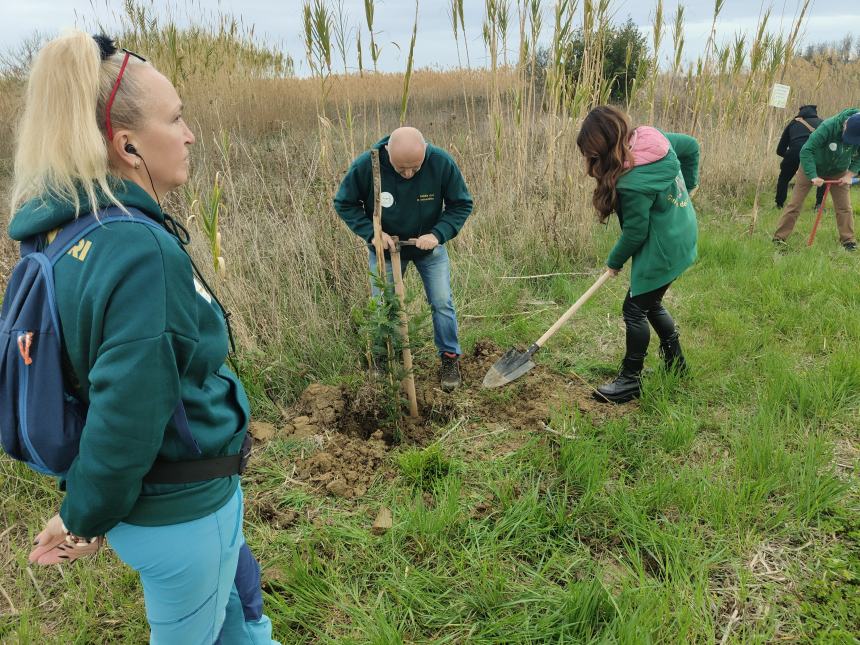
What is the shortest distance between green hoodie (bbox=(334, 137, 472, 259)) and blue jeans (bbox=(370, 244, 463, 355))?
0.12 meters

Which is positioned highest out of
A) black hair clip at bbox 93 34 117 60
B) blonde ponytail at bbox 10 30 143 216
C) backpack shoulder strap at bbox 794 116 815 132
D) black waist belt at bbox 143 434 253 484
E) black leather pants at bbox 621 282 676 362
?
black hair clip at bbox 93 34 117 60

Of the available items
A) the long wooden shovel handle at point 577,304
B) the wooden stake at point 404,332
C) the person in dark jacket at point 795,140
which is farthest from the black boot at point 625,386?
the person in dark jacket at point 795,140

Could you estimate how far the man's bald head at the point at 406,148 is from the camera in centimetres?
303

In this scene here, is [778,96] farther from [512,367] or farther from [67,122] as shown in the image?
[67,122]

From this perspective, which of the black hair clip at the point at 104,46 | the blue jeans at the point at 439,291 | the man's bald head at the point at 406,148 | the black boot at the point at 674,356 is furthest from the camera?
the blue jeans at the point at 439,291

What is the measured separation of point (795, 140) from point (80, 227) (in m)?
9.09

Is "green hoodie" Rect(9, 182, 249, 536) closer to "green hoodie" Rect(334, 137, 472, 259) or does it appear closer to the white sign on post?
"green hoodie" Rect(334, 137, 472, 259)

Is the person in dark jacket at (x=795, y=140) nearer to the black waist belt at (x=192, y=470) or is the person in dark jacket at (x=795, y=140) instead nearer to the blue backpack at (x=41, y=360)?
the black waist belt at (x=192, y=470)

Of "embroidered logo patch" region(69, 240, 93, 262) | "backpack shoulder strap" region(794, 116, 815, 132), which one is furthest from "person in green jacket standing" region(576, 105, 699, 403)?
"backpack shoulder strap" region(794, 116, 815, 132)

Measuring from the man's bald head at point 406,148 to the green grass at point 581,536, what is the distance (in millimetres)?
1626

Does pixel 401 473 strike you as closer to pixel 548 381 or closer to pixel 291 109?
pixel 548 381

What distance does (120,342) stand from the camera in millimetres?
919

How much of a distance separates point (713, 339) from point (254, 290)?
11.8ft

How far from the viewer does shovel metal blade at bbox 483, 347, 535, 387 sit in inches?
138
